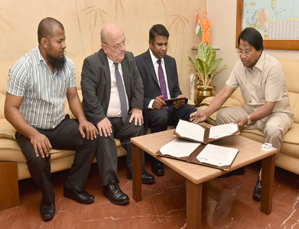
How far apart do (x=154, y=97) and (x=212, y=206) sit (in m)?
1.19

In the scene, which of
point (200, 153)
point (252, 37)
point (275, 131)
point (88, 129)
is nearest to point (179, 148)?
point (200, 153)

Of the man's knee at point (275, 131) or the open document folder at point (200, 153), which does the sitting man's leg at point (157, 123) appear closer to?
the open document folder at point (200, 153)

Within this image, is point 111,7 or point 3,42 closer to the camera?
point 3,42

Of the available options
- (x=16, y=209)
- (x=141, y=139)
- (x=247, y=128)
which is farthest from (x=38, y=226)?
(x=247, y=128)

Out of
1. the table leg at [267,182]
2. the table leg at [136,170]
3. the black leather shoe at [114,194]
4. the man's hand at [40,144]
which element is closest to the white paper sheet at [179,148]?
the table leg at [136,170]

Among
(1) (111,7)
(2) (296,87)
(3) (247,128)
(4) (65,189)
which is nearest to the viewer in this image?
(4) (65,189)

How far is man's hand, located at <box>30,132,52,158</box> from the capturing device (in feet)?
6.27

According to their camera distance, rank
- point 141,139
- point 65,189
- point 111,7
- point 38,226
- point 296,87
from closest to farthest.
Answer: point 38,226 → point 141,139 → point 65,189 → point 296,87 → point 111,7

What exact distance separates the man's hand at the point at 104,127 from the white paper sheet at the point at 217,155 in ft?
2.66

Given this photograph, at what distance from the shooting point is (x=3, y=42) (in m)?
2.76

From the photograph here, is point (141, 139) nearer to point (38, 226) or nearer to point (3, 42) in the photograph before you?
point (38, 226)

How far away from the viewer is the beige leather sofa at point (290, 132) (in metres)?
2.18

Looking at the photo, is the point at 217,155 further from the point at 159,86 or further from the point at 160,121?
the point at 159,86

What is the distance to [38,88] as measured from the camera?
2012 millimetres
